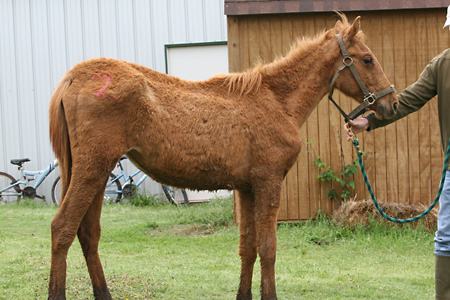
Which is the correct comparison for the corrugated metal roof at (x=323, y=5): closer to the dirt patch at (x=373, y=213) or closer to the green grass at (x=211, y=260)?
the dirt patch at (x=373, y=213)

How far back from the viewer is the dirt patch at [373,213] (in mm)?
7938

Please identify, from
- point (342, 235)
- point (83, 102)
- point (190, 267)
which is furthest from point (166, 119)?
point (342, 235)

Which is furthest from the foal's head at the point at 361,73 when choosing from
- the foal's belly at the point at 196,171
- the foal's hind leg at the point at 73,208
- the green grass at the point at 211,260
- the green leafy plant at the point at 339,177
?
the green leafy plant at the point at 339,177

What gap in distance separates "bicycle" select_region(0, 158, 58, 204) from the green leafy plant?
650 cm

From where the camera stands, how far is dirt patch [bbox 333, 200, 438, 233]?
26.0ft

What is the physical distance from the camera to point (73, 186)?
13.9 ft

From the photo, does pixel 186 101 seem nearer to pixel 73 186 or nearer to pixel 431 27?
pixel 73 186

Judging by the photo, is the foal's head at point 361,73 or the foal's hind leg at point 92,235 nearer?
the foal's hind leg at point 92,235

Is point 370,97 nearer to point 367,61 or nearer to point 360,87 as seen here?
point 360,87

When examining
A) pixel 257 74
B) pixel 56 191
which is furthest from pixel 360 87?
pixel 56 191

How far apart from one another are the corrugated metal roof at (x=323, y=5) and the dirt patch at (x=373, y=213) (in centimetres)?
294

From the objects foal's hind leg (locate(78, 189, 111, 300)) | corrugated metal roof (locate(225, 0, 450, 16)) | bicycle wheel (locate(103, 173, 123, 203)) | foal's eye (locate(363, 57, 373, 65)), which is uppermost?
corrugated metal roof (locate(225, 0, 450, 16))

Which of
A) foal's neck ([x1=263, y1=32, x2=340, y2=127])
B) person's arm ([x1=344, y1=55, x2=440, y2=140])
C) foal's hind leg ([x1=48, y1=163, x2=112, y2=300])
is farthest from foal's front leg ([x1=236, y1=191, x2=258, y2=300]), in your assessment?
foal's hind leg ([x1=48, y1=163, x2=112, y2=300])

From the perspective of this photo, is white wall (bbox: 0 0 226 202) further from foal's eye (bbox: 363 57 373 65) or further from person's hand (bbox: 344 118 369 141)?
person's hand (bbox: 344 118 369 141)
